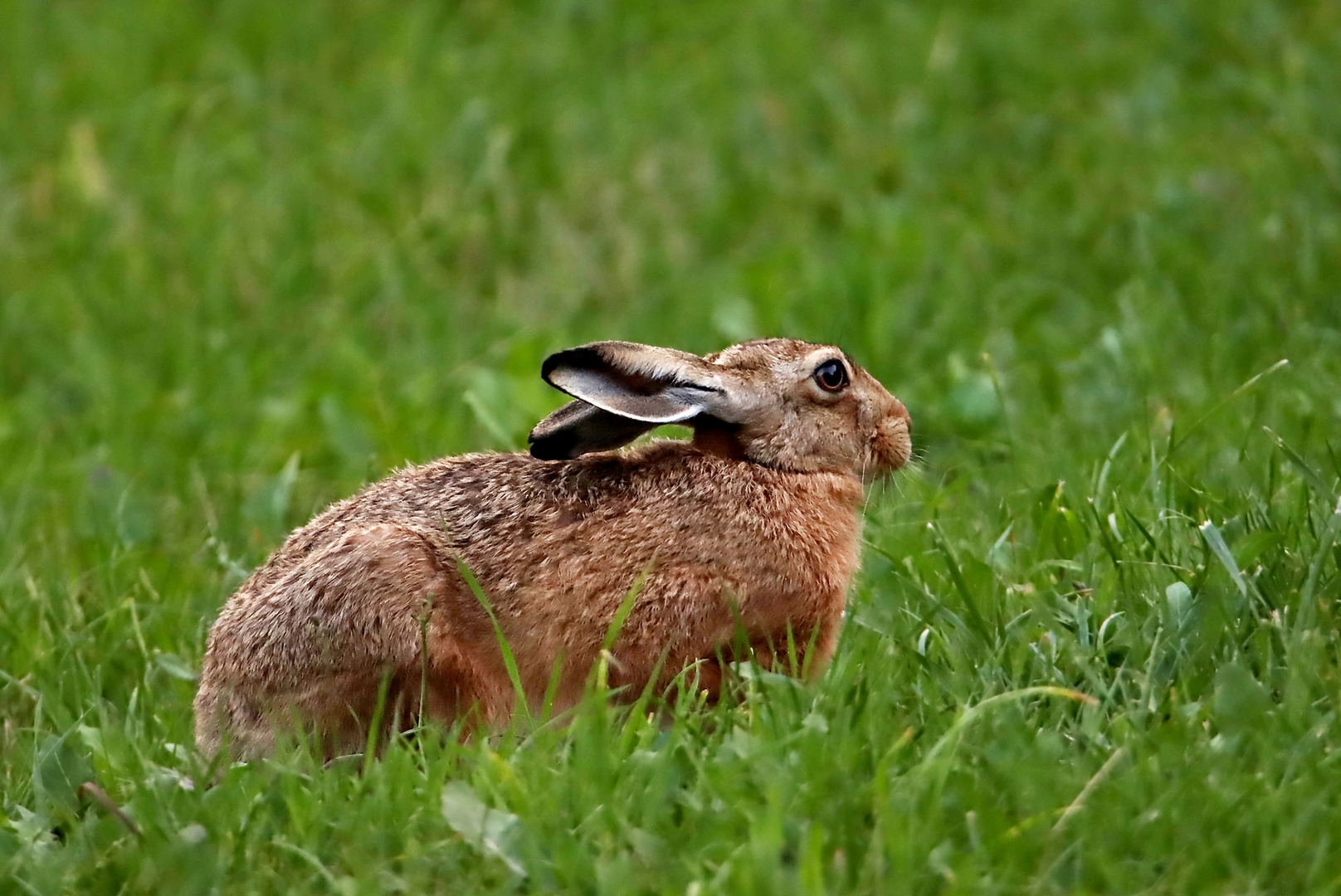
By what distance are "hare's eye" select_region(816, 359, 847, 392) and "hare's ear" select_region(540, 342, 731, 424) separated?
308mm

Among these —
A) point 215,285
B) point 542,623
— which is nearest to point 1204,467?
point 542,623

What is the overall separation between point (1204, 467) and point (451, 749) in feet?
8.39

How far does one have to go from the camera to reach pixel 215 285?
8891 millimetres

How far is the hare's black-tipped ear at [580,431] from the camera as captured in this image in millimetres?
4949

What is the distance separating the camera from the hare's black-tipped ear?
4.95 metres

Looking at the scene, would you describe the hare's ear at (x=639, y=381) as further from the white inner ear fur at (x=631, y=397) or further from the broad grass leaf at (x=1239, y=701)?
the broad grass leaf at (x=1239, y=701)

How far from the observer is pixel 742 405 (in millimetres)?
5105

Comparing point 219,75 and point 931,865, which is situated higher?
point 219,75

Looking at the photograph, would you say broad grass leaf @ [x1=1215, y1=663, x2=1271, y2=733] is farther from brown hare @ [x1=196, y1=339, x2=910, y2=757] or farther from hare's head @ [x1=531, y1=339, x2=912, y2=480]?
hare's head @ [x1=531, y1=339, x2=912, y2=480]

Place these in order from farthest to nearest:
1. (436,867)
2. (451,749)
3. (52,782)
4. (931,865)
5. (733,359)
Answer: (733,359) → (52,782) → (451,749) → (436,867) → (931,865)

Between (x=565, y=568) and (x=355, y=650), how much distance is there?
22.1 inches

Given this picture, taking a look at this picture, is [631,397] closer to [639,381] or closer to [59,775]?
[639,381]

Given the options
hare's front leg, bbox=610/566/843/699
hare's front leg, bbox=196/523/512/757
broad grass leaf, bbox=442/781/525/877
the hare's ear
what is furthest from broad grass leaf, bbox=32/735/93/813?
the hare's ear

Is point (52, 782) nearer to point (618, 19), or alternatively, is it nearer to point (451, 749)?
point (451, 749)
